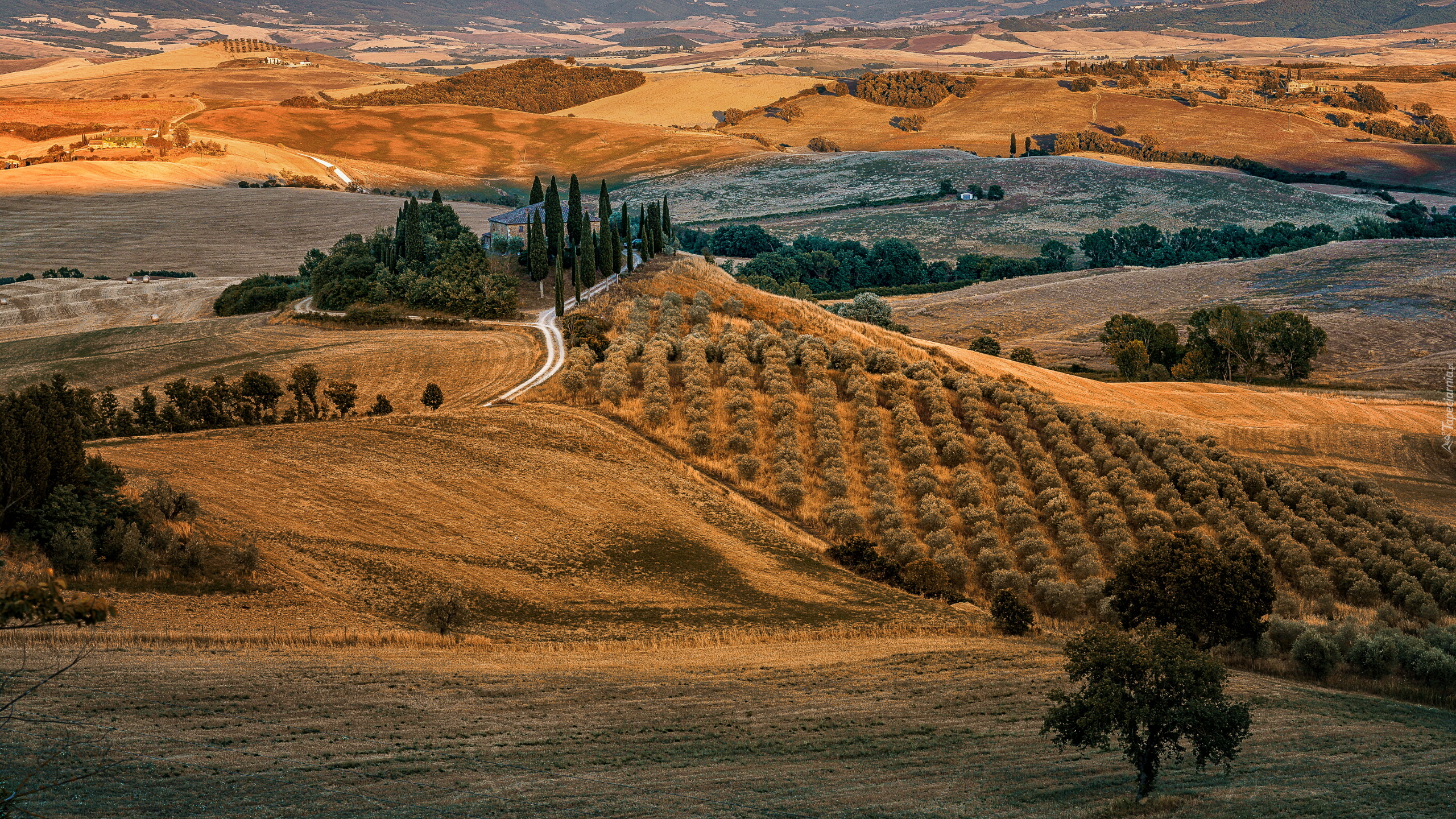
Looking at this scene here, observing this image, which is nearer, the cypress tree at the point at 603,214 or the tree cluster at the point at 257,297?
the cypress tree at the point at 603,214

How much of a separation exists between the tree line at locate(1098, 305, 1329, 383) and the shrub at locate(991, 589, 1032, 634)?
54099 millimetres

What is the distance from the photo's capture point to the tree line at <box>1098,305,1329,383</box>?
85125mm

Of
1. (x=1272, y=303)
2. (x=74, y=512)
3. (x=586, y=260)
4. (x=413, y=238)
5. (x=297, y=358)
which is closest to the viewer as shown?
(x=74, y=512)

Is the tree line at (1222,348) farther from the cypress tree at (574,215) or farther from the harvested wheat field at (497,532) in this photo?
the harvested wheat field at (497,532)

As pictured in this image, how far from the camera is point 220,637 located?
83.5ft

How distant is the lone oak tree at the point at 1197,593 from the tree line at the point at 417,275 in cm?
4444

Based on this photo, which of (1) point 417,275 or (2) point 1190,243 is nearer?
(1) point 417,275

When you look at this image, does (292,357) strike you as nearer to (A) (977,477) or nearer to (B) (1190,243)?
(A) (977,477)

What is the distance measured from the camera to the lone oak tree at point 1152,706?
21328mm

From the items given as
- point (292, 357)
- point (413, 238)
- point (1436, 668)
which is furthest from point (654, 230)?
point (1436, 668)

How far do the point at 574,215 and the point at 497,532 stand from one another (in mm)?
42290

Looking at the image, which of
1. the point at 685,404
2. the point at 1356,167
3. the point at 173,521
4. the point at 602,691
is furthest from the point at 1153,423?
the point at 1356,167

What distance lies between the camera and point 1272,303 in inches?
4134

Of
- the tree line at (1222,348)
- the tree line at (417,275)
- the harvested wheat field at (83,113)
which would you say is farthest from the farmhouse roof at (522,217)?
the harvested wheat field at (83,113)
